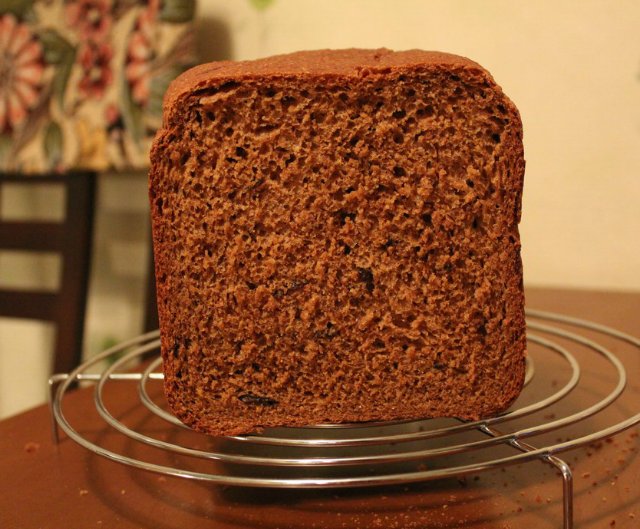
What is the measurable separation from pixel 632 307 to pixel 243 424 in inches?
35.3

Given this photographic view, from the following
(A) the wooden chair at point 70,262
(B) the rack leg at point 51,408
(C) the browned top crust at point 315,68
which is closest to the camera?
(C) the browned top crust at point 315,68

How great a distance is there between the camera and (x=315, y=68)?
749 mm

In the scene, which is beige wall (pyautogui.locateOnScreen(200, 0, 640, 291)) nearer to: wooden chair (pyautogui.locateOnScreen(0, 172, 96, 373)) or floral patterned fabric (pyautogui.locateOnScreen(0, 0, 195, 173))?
floral patterned fabric (pyautogui.locateOnScreen(0, 0, 195, 173))

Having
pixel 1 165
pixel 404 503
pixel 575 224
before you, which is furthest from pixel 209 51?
pixel 404 503

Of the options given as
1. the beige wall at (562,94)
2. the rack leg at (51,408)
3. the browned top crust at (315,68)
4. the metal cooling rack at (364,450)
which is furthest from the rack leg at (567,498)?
the beige wall at (562,94)

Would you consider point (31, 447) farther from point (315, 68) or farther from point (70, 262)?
point (70, 262)

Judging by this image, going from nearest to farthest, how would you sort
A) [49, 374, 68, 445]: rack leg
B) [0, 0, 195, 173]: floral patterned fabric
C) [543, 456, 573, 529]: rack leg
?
1. [543, 456, 573, 529]: rack leg
2. [49, 374, 68, 445]: rack leg
3. [0, 0, 195, 173]: floral patterned fabric

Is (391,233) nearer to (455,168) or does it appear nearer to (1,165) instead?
(455,168)

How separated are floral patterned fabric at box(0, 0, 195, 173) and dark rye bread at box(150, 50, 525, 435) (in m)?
0.83

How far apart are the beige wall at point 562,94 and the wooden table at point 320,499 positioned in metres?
0.66

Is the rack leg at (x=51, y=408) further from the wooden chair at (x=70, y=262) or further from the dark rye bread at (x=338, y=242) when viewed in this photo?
the wooden chair at (x=70, y=262)

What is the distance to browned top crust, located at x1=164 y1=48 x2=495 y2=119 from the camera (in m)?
0.73

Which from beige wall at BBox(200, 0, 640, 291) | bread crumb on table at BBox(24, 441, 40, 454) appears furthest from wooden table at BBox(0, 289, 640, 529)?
beige wall at BBox(200, 0, 640, 291)

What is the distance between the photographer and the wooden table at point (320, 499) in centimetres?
69
